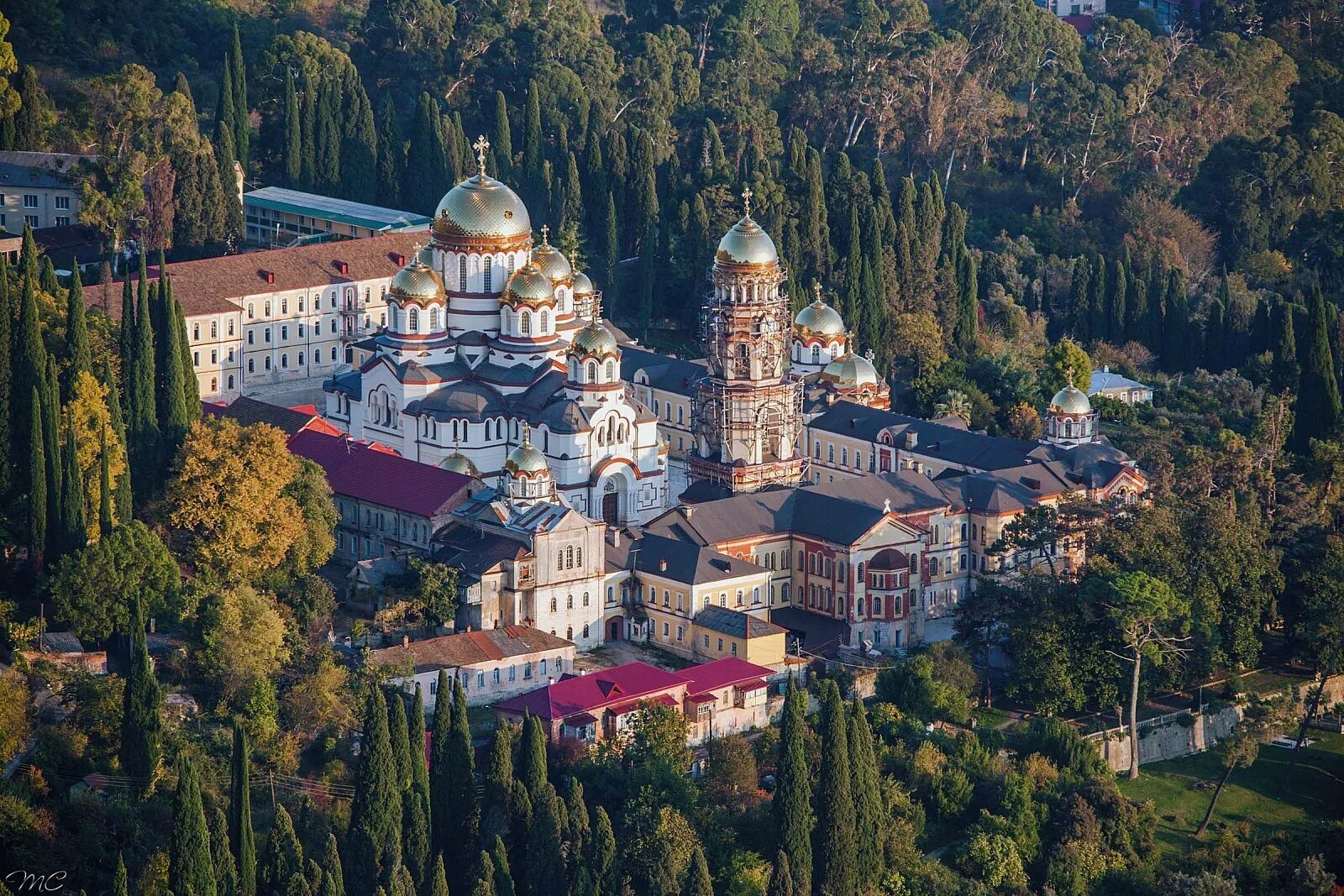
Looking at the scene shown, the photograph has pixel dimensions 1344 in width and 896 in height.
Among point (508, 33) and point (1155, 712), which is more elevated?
point (508, 33)

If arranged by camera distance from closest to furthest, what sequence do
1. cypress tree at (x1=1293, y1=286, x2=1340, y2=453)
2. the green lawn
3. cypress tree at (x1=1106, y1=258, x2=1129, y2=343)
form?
the green lawn
cypress tree at (x1=1293, y1=286, x2=1340, y2=453)
cypress tree at (x1=1106, y1=258, x2=1129, y2=343)

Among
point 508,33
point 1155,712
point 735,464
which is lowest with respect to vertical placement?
point 1155,712

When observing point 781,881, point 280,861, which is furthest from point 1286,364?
point 280,861

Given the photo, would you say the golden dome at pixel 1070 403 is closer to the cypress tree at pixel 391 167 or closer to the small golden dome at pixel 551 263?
the small golden dome at pixel 551 263

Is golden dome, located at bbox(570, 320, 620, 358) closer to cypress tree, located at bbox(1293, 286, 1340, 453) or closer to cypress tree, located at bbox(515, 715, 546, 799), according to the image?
cypress tree, located at bbox(515, 715, 546, 799)

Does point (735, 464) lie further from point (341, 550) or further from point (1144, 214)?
point (1144, 214)

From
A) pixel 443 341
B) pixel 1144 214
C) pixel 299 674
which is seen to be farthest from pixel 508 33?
pixel 299 674

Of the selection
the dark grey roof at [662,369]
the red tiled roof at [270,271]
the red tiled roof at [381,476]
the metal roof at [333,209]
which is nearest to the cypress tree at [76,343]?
the red tiled roof at [381,476]

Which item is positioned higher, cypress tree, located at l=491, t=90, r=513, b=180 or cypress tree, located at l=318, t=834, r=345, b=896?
cypress tree, located at l=491, t=90, r=513, b=180

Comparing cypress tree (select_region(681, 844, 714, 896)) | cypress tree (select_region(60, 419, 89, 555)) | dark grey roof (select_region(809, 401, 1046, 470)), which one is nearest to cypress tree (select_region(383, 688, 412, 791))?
cypress tree (select_region(681, 844, 714, 896))
